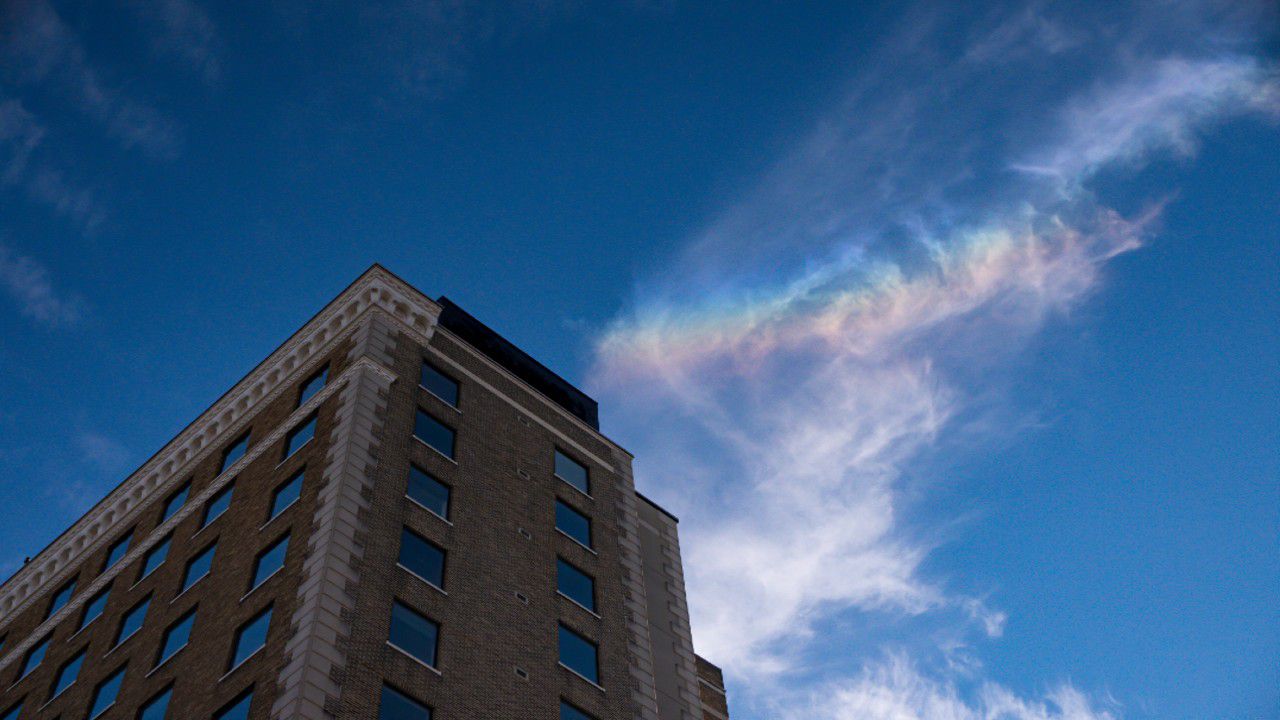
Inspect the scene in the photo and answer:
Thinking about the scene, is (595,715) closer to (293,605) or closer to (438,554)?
(438,554)

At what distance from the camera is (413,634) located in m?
33.6

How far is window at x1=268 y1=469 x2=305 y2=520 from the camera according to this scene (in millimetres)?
38125

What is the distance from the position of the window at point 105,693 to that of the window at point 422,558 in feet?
34.7

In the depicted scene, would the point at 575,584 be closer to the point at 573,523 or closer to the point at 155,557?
the point at 573,523

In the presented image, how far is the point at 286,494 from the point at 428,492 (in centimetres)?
459

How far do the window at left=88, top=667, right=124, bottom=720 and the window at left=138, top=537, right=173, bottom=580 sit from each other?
521 centimetres

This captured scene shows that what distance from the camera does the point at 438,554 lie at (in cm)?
3691

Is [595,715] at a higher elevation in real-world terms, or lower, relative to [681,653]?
lower

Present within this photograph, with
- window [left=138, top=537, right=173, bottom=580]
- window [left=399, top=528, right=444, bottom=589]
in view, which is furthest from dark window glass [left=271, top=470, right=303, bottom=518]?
window [left=138, top=537, right=173, bottom=580]

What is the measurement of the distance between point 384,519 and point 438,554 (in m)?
2.05

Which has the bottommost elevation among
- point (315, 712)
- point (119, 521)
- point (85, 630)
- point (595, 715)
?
point (315, 712)

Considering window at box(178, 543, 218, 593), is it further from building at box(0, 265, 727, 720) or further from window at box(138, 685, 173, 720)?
window at box(138, 685, 173, 720)

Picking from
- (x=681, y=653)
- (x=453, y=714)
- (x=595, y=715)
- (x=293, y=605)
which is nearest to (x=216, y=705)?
(x=293, y=605)

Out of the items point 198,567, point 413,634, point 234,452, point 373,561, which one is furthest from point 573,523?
point 234,452
